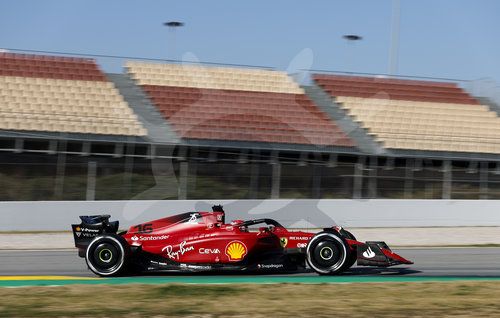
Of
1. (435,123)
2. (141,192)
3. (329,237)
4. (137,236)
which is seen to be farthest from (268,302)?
(435,123)

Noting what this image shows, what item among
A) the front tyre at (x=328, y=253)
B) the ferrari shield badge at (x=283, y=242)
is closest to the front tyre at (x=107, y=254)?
the ferrari shield badge at (x=283, y=242)

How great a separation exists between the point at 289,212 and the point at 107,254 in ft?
28.7

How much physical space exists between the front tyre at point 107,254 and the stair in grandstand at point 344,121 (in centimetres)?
1134

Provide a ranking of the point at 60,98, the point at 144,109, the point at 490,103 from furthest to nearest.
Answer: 1. the point at 490,103
2. the point at 144,109
3. the point at 60,98

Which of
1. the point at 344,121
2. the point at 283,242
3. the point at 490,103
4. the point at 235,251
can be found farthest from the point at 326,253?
the point at 490,103

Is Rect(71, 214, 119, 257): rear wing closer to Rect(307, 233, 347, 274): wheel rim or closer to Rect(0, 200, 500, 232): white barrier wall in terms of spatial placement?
Rect(307, 233, 347, 274): wheel rim

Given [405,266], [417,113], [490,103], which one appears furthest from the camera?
[490,103]

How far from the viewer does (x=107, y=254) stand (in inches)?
345

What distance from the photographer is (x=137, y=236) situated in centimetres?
888

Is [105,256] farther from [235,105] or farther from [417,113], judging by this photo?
[417,113]

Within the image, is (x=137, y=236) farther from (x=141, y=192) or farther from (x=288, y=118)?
(x=288, y=118)

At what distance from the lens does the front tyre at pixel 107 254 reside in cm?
866

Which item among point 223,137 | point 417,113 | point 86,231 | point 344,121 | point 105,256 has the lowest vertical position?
point 105,256

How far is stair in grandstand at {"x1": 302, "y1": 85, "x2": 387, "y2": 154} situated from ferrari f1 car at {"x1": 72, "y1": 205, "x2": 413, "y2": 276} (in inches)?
397
